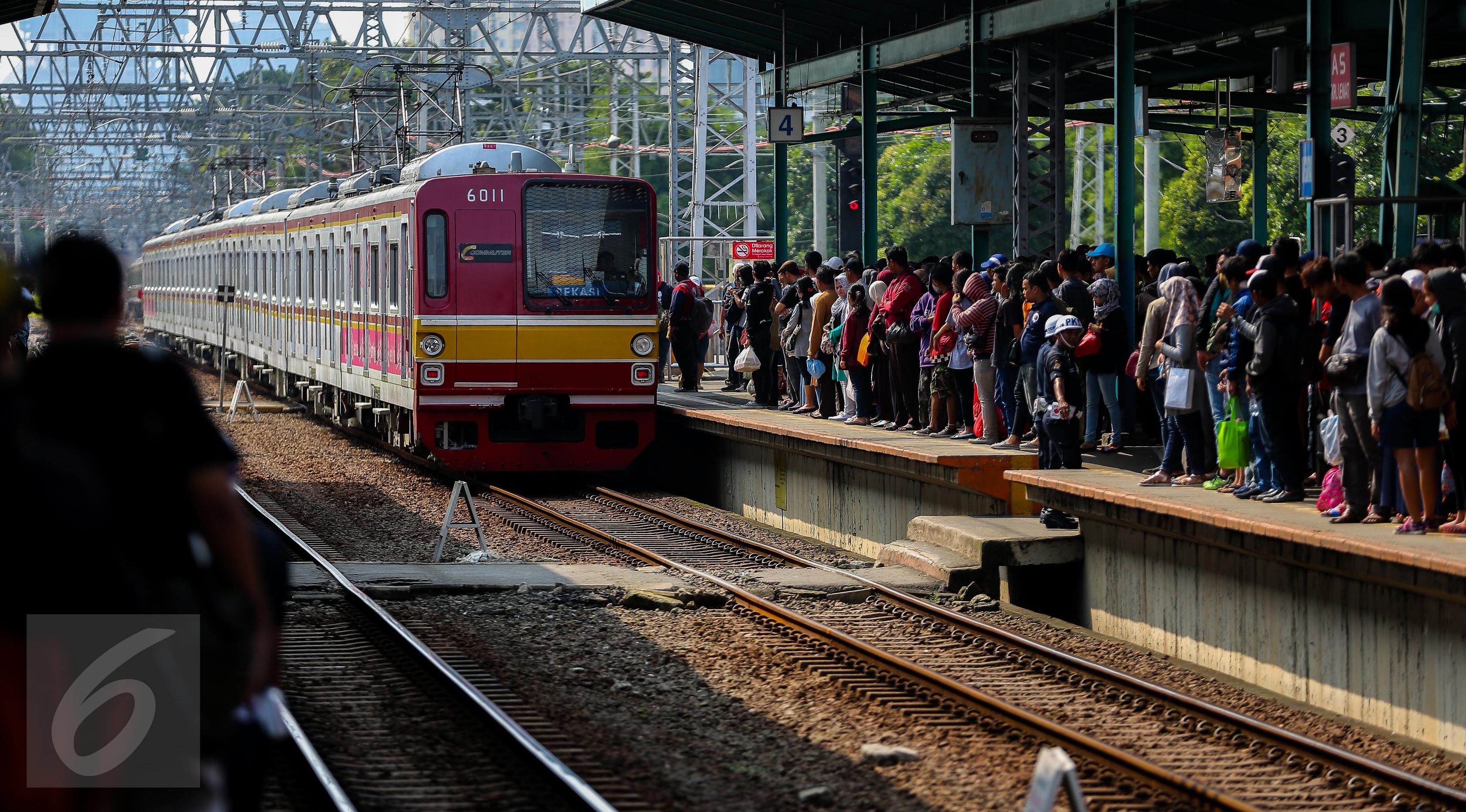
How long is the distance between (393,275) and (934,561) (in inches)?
295

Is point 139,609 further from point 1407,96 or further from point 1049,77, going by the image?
point 1049,77

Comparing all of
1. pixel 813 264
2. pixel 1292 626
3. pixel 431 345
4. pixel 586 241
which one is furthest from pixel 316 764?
pixel 813 264

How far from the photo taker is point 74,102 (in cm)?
4634

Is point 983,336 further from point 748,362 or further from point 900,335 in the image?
point 748,362

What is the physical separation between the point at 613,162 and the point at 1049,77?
→ 29593 millimetres

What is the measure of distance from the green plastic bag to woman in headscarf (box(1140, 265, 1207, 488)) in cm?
44

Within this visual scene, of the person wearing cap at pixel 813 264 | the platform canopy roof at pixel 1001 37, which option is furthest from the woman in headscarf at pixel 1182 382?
the person wearing cap at pixel 813 264

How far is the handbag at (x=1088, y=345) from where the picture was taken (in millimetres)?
12195

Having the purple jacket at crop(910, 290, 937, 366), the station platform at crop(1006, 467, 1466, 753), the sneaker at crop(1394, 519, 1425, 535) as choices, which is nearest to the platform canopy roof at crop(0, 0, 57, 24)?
the purple jacket at crop(910, 290, 937, 366)

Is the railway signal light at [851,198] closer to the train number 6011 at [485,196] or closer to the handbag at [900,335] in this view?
the train number 6011 at [485,196]

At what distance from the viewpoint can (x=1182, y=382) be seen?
1064cm

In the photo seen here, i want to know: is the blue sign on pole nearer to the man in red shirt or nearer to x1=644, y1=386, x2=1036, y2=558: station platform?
Answer: x1=644, y1=386, x2=1036, y2=558: station platform

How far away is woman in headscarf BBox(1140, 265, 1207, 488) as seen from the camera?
10664 mm

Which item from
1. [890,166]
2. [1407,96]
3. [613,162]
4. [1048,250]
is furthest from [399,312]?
[890,166]
